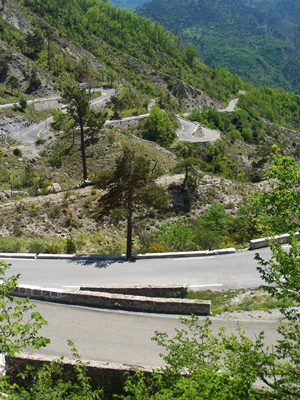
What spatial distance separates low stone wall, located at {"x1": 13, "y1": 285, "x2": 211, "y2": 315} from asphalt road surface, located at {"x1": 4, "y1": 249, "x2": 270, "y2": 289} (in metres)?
1.84

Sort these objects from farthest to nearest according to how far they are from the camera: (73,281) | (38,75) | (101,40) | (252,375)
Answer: (101,40) → (38,75) → (73,281) → (252,375)

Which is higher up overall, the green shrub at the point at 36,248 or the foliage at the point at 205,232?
the foliage at the point at 205,232

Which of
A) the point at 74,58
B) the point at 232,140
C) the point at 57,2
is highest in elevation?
the point at 57,2

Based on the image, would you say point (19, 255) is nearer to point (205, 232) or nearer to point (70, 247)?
point (70, 247)

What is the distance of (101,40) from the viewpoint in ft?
426

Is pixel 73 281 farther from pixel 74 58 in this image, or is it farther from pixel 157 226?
pixel 74 58

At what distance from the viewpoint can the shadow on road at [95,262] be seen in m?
21.0

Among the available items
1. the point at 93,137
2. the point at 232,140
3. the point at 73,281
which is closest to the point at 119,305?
the point at 73,281

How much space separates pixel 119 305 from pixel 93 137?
3417 cm

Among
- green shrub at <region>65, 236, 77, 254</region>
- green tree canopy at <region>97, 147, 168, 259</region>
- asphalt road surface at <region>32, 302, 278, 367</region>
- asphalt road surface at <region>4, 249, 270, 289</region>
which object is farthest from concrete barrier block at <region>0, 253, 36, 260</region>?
asphalt road surface at <region>32, 302, 278, 367</region>

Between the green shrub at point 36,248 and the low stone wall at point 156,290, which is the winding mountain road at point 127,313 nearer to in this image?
the low stone wall at point 156,290

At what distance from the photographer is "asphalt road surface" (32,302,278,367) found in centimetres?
1394

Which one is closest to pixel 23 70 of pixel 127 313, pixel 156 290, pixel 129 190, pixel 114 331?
pixel 129 190

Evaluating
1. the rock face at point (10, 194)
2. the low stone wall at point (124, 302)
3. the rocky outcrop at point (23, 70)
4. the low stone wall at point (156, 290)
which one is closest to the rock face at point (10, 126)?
the rocky outcrop at point (23, 70)
